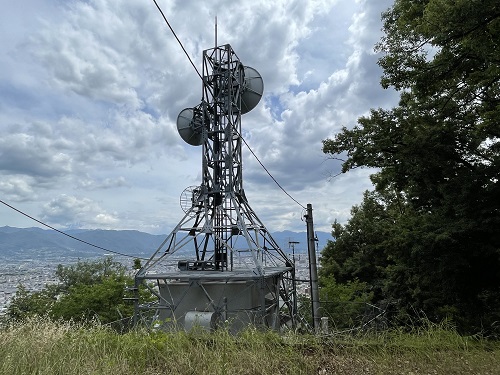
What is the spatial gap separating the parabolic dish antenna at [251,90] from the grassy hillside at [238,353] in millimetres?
13032

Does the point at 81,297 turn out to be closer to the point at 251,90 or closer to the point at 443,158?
the point at 251,90

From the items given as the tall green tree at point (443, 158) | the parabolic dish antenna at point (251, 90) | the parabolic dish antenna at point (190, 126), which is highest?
the parabolic dish antenna at point (251, 90)

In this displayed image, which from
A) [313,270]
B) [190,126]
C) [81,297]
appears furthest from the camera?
[81,297]

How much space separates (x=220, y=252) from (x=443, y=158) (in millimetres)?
9039

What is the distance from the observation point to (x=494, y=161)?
11.3 m

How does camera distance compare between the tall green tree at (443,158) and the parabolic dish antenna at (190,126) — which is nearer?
the tall green tree at (443,158)

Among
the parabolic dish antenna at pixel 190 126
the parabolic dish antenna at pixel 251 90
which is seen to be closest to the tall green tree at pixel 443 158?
the parabolic dish antenna at pixel 251 90

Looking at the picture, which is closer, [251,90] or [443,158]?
[443,158]

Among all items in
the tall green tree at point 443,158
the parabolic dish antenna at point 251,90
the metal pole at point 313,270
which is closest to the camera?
→ the tall green tree at point 443,158

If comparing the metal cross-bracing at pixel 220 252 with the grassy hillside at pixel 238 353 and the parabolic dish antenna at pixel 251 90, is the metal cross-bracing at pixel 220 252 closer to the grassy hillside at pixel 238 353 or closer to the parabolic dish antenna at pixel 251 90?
Result: the parabolic dish antenna at pixel 251 90

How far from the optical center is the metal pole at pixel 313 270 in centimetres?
1111

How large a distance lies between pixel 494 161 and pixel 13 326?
43.3ft

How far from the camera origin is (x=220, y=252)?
14.6 m

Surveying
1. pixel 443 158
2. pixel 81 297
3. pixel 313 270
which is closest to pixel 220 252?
pixel 313 270
